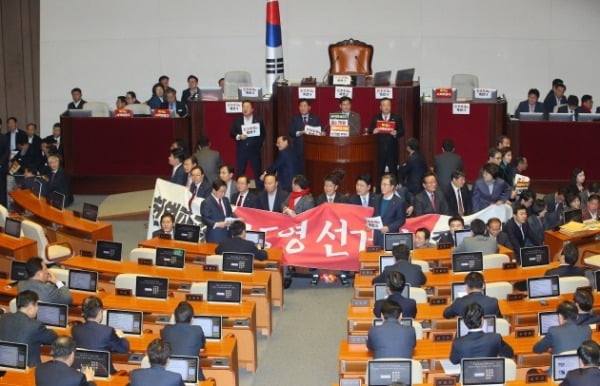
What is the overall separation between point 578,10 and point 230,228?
12.0 m

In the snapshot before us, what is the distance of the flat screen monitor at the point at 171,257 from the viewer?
13.1 m

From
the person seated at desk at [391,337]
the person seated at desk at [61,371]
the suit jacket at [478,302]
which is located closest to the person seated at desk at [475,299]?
the suit jacket at [478,302]

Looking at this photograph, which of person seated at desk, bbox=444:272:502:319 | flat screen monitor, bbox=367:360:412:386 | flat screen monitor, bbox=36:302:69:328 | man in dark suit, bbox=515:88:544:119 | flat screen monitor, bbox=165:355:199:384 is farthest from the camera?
man in dark suit, bbox=515:88:544:119

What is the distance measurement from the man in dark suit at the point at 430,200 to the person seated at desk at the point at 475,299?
12.8 ft

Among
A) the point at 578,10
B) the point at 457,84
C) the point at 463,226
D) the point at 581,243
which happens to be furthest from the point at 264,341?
the point at 578,10

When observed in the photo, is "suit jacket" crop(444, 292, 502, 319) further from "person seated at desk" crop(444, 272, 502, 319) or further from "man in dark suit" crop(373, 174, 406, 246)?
"man in dark suit" crop(373, 174, 406, 246)

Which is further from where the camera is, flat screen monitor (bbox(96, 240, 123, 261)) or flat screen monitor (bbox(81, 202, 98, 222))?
flat screen monitor (bbox(81, 202, 98, 222))

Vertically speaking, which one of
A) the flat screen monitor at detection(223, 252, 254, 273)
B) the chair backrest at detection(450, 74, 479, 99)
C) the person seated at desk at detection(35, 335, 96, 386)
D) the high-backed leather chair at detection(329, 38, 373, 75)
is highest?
the high-backed leather chair at detection(329, 38, 373, 75)

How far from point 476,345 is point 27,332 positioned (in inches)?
170

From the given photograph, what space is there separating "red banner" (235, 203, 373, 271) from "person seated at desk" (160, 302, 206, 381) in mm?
4327

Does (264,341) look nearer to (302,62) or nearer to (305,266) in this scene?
(305,266)

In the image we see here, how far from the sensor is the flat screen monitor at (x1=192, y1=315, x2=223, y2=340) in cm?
1072

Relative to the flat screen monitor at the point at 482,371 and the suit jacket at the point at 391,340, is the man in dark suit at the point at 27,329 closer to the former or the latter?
the suit jacket at the point at 391,340

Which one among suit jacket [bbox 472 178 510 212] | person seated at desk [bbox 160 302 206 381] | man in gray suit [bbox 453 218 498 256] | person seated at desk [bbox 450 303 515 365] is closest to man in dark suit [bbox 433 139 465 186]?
suit jacket [bbox 472 178 510 212]
